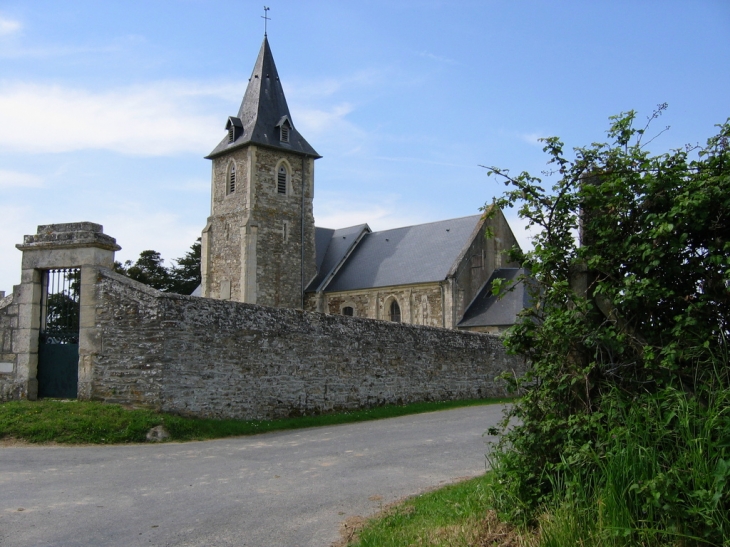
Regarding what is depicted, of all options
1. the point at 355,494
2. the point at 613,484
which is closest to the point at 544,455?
the point at 613,484

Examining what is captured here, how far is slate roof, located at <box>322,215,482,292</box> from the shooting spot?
33.2 m

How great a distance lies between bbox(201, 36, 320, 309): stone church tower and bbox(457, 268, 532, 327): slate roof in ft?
32.4

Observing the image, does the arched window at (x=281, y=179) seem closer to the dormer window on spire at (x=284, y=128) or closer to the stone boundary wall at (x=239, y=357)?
the dormer window on spire at (x=284, y=128)

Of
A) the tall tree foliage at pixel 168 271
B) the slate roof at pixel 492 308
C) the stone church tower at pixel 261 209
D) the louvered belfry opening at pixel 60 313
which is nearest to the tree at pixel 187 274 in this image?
the tall tree foliage at pixel 168 271

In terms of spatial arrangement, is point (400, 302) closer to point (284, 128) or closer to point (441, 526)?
point (284, 128)

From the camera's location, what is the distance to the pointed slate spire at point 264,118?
119ft

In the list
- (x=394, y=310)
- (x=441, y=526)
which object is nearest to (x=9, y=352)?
(x=441, y=526)

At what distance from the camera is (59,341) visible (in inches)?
509

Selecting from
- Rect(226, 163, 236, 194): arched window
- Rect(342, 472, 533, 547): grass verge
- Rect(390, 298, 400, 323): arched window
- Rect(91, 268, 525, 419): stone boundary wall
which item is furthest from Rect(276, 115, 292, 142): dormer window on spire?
Rect(342, 472, 533, 547): grass verge

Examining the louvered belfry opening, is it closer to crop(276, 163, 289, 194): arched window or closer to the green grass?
the green grass

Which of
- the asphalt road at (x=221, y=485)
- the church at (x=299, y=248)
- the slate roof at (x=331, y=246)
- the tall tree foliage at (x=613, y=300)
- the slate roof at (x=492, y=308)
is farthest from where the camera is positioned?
the slate roof at (x=331, y=246)

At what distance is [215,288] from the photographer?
36688mm

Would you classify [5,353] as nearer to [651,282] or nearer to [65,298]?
[65,298]

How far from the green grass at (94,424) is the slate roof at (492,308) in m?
18.4
